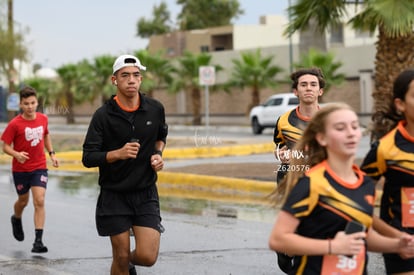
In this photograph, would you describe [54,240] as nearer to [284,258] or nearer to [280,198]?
[284,258]

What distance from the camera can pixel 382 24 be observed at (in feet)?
59.1

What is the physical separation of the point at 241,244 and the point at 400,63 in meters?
8.61

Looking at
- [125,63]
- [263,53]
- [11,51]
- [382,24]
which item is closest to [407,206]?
[125,63]

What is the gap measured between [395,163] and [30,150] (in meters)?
6.49

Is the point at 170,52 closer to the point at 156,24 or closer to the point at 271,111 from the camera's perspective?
the point at 156,24

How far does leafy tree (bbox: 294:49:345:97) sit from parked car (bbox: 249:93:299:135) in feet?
5.00

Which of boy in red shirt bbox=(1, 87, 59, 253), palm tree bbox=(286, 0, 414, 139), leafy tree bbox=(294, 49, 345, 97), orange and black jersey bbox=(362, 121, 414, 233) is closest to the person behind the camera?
orange and black jersey bbox=(362, 121, 414, 233)

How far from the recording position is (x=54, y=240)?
468 inches

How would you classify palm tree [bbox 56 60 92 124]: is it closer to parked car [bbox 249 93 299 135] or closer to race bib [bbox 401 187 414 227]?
parked car [bbox 249 93 299 135]

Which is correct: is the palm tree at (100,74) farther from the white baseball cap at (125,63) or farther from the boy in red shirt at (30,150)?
the white baseball cap at (125,63)

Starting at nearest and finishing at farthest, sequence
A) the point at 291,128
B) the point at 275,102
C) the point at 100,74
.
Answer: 1. the point at 291,128
2. the point at 275,102
3. the point at 100,74

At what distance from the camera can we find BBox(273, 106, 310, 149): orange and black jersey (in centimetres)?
821

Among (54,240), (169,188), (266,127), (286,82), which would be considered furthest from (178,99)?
(54,240)

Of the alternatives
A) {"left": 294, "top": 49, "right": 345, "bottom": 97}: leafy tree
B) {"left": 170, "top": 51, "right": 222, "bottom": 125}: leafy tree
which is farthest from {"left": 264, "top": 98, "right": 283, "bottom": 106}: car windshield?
{"left": 170, "top": 51, "right": 222, "bottom": 125}: leafy tree
